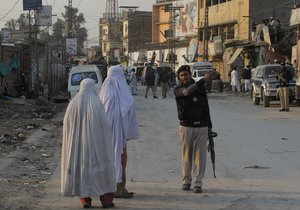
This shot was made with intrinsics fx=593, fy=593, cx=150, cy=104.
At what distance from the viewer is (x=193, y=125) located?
8242 mm

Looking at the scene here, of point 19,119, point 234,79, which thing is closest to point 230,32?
point 234,79

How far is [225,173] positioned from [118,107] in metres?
2.68

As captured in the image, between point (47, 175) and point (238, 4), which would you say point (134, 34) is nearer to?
point (238, 4)

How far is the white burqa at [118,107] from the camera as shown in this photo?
782cm

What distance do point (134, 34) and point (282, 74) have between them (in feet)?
296

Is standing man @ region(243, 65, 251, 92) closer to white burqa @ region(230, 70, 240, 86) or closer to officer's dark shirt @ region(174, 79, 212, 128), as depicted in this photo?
white burqa @ region(230, 70, 240, 86)

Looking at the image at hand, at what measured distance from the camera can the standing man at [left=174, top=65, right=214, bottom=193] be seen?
820 cm

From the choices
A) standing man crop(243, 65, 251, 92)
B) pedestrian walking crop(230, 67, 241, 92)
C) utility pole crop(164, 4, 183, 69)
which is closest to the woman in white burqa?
Result: standing man crop(243, 65, 251, 92)

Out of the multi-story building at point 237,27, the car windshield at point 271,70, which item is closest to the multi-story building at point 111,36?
the multi-story building at point 237,27

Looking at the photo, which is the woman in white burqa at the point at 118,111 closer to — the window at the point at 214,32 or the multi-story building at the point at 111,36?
the window at the point at 214,32

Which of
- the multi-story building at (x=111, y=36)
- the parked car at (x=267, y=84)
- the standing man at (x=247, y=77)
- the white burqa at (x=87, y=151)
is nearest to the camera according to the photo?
the white burqa at (x=87, y=151)

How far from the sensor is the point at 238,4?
50.6 m

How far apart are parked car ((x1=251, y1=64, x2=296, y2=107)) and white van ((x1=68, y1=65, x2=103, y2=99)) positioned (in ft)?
23.8

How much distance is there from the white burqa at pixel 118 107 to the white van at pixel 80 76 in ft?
52.4
